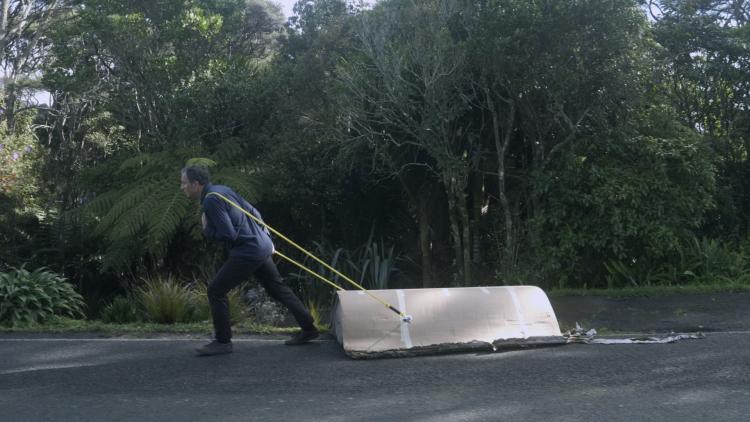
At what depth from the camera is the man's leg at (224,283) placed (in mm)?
7691

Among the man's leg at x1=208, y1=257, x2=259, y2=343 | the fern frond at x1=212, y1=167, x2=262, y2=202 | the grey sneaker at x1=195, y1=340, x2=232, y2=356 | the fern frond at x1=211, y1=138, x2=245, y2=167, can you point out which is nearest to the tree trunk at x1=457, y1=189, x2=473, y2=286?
the fern frond at x1=212, y1=167, x2=262, y2=202

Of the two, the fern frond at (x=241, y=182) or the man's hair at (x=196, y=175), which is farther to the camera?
the fern frond at (x=241, y=182)

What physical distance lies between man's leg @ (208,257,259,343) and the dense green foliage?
3985 millimetres

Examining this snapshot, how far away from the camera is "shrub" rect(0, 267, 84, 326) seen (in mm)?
9984

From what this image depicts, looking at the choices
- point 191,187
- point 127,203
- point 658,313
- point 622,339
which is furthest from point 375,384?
point 127,203

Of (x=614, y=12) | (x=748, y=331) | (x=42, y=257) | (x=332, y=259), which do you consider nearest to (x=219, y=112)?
(x=332, y=259)

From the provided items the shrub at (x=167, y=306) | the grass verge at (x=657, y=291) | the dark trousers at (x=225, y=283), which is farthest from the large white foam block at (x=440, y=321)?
the grass verge at (x=657, y=291)

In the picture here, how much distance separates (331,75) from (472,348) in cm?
751

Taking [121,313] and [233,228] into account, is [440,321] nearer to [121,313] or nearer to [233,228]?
[233,228]

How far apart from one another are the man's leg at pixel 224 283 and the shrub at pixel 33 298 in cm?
339

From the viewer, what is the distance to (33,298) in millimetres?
10219

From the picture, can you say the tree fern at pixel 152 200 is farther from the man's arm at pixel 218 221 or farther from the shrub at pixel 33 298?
the man's arm at pixel 218 221

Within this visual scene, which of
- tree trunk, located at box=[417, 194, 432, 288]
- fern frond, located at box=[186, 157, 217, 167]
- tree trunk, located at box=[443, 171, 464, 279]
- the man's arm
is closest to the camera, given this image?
the man's arm

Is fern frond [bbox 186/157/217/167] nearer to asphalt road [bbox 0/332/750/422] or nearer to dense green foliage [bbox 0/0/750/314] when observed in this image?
dense green foliage [bbox 0/0/750/314]
